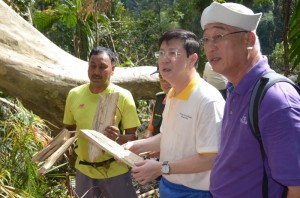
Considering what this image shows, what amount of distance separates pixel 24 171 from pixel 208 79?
252cm

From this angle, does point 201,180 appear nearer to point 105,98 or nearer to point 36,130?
point 105,98

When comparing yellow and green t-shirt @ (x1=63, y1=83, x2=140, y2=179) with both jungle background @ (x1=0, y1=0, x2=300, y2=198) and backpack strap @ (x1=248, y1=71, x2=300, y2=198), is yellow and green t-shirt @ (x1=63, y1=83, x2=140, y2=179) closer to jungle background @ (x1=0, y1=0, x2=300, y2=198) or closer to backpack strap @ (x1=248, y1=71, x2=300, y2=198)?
jungle background @ (x1=0, y1=0, x2=300, y2=198)

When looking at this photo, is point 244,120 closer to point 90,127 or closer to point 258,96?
point 258,96

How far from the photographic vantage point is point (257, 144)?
175cm

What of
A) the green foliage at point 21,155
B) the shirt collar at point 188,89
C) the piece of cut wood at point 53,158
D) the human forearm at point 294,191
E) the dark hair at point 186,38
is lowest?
the green foliage at point 21,155

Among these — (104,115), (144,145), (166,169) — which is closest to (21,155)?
(104,115)

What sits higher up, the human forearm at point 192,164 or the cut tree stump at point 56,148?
the human forearm at point 192,164

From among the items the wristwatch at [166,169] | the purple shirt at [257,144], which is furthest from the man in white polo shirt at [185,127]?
the purple shirt at [257,144]

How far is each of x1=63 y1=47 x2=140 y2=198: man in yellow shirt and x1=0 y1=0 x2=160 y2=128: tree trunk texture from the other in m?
Answer: 0.88

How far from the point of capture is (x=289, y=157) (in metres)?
1.60

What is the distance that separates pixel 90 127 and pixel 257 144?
208cm

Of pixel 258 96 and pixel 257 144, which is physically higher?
pixel 258 96

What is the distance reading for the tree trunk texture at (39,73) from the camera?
4.48 m

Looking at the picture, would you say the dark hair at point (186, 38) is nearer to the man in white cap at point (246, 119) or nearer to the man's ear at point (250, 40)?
the man in white cap at point (246, 119)
